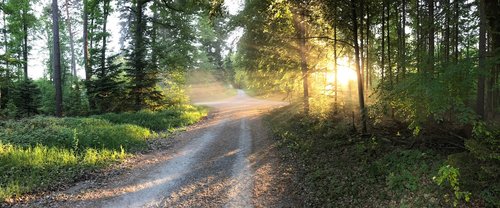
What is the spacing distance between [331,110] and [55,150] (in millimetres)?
11052

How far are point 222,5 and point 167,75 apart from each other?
14787 millimetres

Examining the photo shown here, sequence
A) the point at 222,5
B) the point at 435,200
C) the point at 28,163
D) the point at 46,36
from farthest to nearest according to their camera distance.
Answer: the point at 46,36 < the point at 28,163 < the point at 222,5 < the point at 435,200

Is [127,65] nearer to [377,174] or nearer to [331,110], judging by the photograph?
[331,110]

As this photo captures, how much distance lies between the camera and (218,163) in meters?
9.89

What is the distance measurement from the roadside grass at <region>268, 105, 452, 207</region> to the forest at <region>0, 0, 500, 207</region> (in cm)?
3

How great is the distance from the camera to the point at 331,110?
572 inches

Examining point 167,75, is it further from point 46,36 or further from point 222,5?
point 46,36

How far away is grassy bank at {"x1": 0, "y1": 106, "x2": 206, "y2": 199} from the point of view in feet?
24.6

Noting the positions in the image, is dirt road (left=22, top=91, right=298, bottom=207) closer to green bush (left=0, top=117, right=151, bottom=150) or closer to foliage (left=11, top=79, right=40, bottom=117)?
green bush (left=0, top=117, right=151, bottom=150)

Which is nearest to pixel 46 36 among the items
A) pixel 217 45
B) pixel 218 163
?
pixel 217 45

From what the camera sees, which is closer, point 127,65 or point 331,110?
point 331,110

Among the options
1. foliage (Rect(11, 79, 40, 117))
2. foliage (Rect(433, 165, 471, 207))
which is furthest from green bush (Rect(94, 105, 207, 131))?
foliage (Rect(433, 165, 471, 207))

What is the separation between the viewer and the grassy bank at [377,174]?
5.04m

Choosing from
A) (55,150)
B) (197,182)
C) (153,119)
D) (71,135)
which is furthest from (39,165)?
(153,119)
